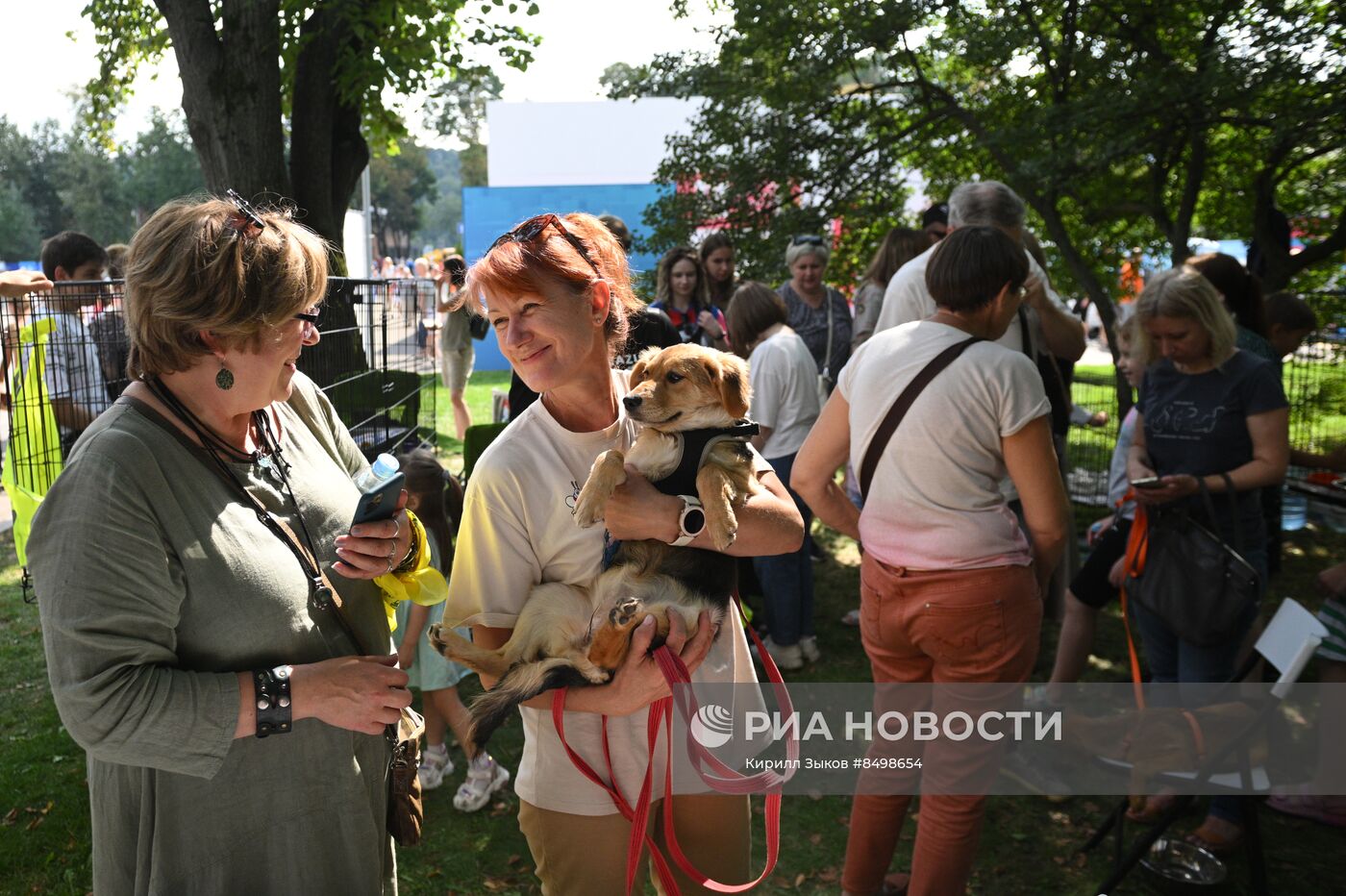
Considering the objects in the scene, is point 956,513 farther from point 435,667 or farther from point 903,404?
point 435,667

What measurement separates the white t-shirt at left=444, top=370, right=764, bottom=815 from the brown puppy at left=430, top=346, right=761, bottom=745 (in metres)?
0.06

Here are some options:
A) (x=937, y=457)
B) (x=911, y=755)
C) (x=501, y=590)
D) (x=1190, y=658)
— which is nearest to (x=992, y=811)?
(x=1190, y=658)

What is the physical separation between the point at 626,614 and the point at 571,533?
242 mm

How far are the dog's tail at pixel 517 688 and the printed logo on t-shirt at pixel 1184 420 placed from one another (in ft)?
10.6

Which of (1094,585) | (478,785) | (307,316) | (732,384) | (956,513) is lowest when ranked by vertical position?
(478,785)

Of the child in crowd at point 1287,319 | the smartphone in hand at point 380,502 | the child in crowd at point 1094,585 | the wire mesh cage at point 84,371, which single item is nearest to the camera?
the smartphone in hand at point 380,502

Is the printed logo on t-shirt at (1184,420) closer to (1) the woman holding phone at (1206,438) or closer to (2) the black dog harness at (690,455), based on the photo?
(1) the woman holding phone at (1206,438)

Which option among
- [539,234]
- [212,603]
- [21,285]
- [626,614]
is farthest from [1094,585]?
[21,285]

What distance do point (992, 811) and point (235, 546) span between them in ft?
12.5

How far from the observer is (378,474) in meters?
2.12

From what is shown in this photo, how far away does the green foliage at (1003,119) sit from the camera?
22.2 ft

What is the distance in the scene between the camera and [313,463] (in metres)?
2.15

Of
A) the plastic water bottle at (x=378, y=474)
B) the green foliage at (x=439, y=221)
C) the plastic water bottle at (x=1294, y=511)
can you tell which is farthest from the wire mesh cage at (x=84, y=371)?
the green foliage at (x=439, y=221)

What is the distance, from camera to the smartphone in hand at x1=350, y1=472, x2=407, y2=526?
190 cm
